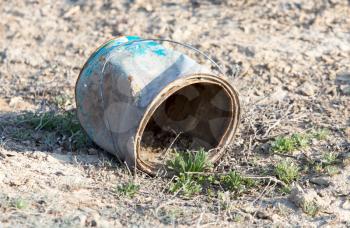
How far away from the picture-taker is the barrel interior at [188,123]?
5340 millimetres

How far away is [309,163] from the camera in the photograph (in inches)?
203

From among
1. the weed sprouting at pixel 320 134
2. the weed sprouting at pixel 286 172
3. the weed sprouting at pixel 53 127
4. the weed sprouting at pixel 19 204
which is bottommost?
the weed sprouting at pixel 53 127

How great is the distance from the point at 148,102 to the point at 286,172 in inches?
40.5

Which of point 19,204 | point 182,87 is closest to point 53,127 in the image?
point 182,87

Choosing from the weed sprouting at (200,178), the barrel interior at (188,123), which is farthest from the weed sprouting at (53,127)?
the weed sprouting at (200,178)

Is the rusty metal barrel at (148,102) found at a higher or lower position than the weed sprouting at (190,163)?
higher

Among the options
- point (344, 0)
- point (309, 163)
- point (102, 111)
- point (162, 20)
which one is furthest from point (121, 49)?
point (344, 0)

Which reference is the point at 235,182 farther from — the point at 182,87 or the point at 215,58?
the point at 215,58

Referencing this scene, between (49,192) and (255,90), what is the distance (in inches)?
90.9

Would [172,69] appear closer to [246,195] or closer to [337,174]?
[246,195]

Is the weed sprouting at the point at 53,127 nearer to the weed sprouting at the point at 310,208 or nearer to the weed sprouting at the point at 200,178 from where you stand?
the weed sprouting at the point at 200,178

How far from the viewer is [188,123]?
5723 millimetres

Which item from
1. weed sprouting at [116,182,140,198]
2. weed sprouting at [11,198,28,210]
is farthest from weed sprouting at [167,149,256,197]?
weed sprouting at [11,198,28,210]

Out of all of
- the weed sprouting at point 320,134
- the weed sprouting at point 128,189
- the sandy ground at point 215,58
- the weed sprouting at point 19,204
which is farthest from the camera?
the weed sprouting at point 320,134
